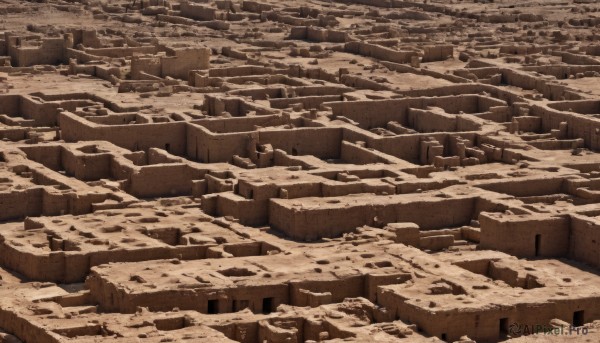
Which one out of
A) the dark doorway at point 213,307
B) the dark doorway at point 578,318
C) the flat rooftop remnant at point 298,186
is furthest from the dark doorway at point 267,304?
the dark doorway at point 578,318

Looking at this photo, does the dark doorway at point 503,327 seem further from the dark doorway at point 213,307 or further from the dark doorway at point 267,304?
the dark doorway at point 213,307

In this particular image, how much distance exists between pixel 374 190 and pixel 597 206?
775cm

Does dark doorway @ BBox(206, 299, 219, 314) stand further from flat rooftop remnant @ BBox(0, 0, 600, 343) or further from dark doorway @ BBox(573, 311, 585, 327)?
dark doorway @ BBox(573, 311, 585, 327)

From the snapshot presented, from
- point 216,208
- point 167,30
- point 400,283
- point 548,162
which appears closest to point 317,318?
point 400,283

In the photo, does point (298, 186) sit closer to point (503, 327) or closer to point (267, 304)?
point (267, 304)

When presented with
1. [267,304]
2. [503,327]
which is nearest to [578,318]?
[503,327]

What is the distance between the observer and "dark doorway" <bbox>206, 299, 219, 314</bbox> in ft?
186

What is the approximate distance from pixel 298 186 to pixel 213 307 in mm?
13800

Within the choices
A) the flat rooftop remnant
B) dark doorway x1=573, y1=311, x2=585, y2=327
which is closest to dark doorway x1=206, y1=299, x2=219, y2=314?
the flat rooftop remnant

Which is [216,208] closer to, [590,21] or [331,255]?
[331,255]

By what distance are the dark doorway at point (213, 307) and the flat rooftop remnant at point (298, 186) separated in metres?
0.08

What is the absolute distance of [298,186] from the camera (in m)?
69.8

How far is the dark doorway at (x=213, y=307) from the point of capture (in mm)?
56562

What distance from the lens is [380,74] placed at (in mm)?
97375
